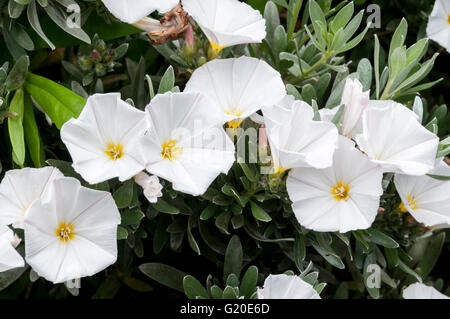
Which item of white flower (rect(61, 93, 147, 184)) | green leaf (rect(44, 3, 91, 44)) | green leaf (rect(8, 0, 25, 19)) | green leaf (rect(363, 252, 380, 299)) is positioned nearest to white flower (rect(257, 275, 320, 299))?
green leaf (rect(363, 252, 380, 299))

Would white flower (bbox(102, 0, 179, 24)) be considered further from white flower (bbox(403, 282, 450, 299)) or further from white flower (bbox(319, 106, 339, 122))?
white flower (bbox(403, 282, 450, 299))

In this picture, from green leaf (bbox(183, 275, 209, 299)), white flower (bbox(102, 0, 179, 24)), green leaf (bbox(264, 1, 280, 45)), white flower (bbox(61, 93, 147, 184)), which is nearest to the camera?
white flower (bbox(61, 93, 147, 184))

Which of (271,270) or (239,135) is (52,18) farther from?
(271,270)

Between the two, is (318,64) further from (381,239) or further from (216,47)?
(381,239)

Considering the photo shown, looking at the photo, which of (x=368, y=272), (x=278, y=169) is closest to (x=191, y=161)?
(x=278, y=169)

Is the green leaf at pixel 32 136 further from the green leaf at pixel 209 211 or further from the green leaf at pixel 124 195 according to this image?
the green leaf at pixel 209 211
